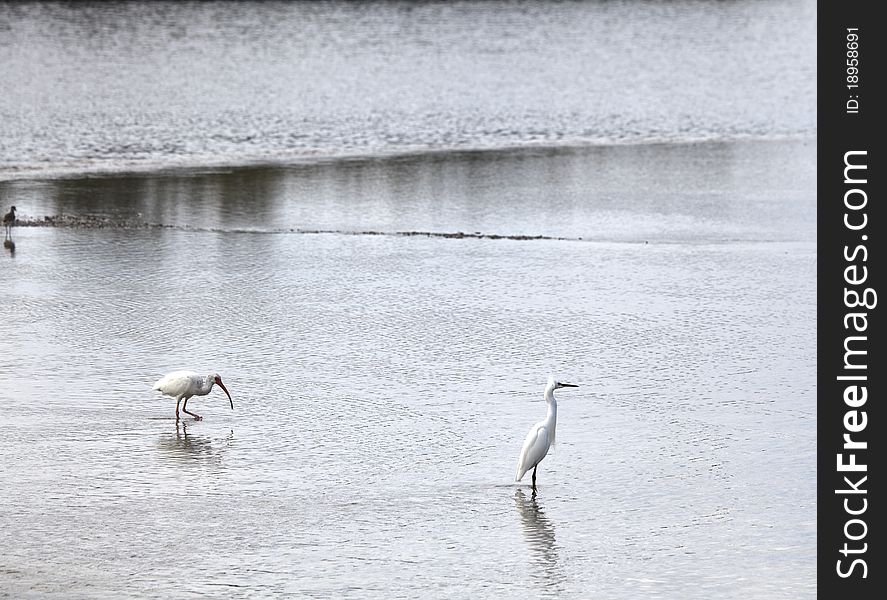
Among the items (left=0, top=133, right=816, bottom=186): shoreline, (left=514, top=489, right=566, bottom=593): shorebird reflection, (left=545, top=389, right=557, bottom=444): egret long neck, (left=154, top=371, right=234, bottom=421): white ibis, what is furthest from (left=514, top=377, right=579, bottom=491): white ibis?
(left=0, top=133, right=816, bottom=186): shoreline

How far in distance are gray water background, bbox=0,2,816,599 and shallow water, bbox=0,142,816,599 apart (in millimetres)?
39

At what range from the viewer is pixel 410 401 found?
12914mm

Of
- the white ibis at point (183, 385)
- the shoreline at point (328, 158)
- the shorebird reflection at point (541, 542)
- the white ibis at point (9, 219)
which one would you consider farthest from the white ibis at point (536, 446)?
the shoreline at point (328, 158)

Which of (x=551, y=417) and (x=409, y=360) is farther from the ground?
(x=409, y=360)

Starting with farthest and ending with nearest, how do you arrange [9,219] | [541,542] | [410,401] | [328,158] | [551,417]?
1. [328,158]
2. [9,219]
3. [410,401]
4. [551,417]
5. [541,542]

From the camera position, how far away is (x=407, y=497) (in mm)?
10625

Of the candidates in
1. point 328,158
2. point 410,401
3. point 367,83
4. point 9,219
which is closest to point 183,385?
point 410,401

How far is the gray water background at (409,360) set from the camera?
966 centimetres

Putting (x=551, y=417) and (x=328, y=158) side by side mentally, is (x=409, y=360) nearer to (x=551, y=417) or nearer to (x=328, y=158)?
(x=551, y=417)

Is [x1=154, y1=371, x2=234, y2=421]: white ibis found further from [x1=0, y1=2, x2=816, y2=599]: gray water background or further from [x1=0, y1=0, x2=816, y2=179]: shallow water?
[x1=0, y1=0, x2=816, y2=179]: shallow water
